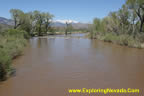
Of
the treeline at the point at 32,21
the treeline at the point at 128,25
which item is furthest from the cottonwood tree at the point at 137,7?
the treeline at the point at 32,21

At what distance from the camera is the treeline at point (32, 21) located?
2733 cm

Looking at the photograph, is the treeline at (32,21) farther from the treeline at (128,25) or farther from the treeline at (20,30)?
the treeline at (128,25)

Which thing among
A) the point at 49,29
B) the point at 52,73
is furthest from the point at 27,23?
the point at 52,73

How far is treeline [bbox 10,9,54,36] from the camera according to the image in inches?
1076

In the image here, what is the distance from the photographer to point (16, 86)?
3.92 meters

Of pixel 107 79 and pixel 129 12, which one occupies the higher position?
pixel 129 12

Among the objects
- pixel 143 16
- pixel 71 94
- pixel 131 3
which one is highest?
pixel 131 3

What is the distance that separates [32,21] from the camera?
105ft

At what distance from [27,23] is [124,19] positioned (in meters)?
21.2

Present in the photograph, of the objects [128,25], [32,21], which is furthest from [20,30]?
[128,25]

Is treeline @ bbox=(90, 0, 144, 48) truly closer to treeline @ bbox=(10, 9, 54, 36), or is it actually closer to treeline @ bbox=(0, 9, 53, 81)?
treeline @ bbox=(0, 9, 53, 81)

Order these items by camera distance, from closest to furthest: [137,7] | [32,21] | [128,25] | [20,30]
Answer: [137,7]
[128,25]
[20,30]
[32,21]

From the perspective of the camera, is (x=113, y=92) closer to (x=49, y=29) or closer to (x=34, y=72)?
(x=34, y=72)

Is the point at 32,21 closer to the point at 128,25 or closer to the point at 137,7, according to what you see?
the point at 128,25
